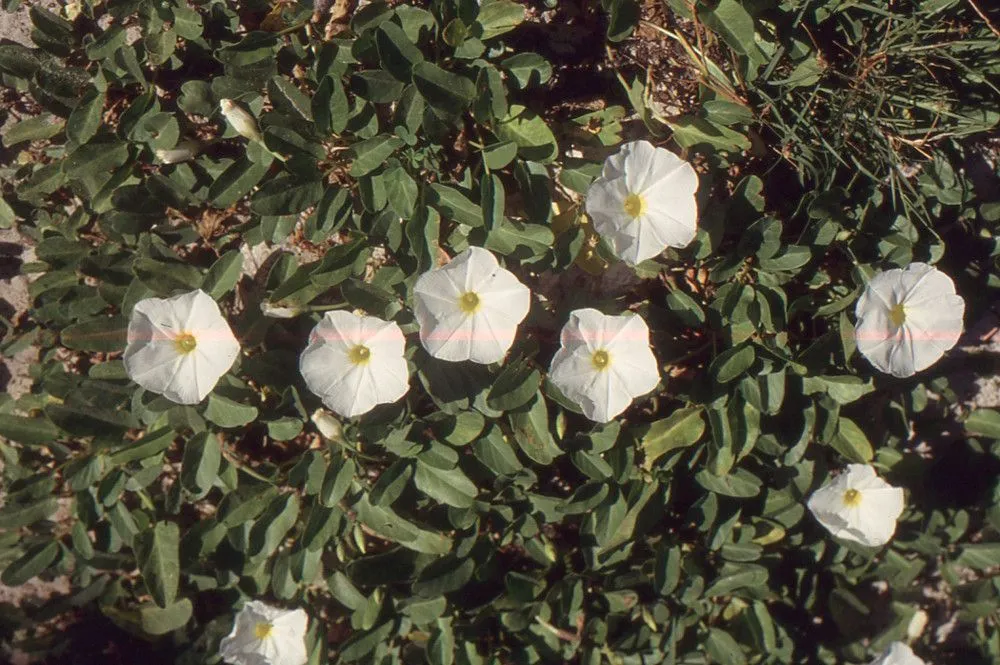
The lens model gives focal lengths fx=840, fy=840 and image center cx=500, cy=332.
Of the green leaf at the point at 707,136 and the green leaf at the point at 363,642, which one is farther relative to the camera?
the green leaf at the point at 363,642

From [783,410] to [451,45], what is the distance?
126cm

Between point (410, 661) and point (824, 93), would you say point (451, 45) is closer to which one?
point (824, 93)

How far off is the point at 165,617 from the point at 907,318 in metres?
2.17

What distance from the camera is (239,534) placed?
→ 224 centimetres

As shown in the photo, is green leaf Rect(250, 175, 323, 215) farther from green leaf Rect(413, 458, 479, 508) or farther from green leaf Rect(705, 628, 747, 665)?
green leaf Rect(705, 628, 747, 665)

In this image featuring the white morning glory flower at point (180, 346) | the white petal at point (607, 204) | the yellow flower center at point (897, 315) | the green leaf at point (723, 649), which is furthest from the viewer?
the green leaf at point (723, 649)

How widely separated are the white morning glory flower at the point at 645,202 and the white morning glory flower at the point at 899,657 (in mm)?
1422

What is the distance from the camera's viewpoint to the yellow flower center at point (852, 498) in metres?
2.29

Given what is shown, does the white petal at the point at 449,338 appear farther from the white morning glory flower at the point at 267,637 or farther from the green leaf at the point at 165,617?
the green leaf at the point at 165,617

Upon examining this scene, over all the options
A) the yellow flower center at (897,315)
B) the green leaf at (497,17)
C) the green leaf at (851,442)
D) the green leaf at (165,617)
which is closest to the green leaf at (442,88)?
the green leaf at (497,17)

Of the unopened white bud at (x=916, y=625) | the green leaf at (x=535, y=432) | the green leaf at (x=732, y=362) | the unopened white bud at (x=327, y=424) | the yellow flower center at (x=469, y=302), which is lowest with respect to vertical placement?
the unopened white bud at (x=916, y=625)

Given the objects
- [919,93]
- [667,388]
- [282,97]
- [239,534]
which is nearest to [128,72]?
[282,97]

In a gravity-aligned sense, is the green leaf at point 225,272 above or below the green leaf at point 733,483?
above

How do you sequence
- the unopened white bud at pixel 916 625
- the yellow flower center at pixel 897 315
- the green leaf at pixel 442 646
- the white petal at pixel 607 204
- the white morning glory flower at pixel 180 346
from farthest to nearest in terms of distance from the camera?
the unopened white bud at pixel 916 625 → the green leaf at pixel 442 646 → the yellow flower center at pixel 897 315 → the white morning glory flower at pixel 180 346 → the white petal at pixel 607 204
